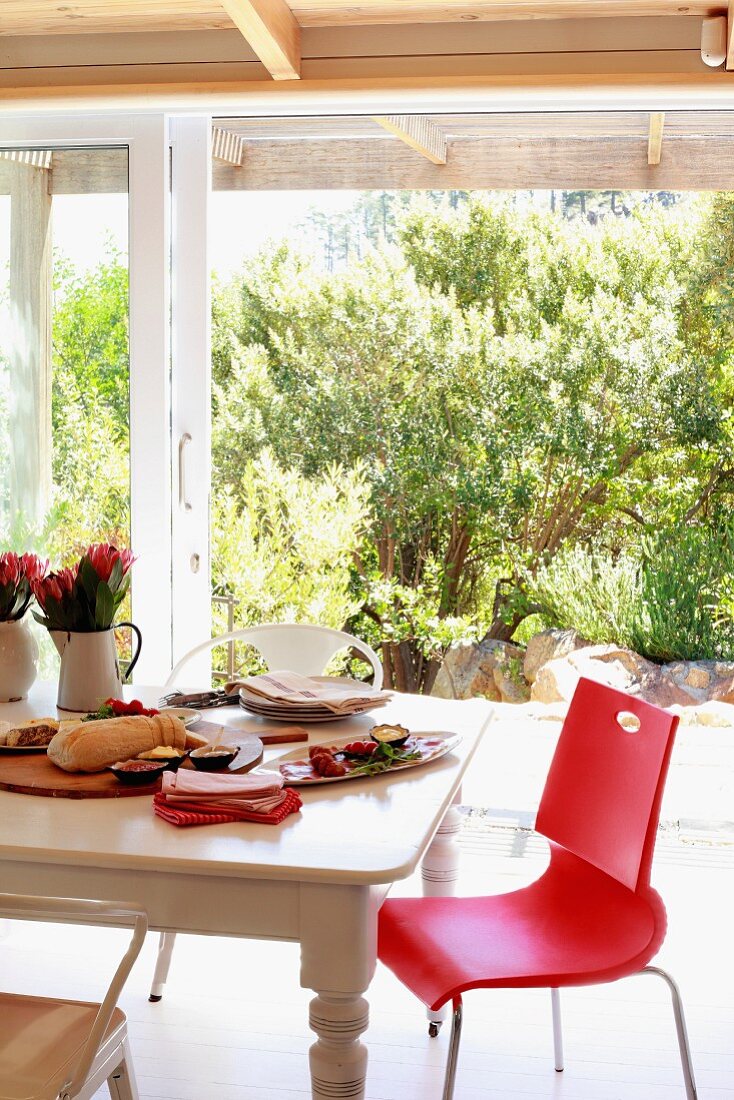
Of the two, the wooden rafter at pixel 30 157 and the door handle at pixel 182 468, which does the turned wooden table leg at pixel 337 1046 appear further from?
the wooden rafter at pixel 30 157

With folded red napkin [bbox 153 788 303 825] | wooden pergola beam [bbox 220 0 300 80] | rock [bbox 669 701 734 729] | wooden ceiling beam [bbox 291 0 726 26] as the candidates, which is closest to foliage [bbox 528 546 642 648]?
rock [bbox 669 701 734 729]

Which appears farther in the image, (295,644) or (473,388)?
(473,388)

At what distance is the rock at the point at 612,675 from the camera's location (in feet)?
19.0

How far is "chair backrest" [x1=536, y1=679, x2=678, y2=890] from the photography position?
66.4 inches

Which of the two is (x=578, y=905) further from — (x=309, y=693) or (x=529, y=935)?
(x=309, y=693)

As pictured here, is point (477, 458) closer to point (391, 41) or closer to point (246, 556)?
point (246, 556)

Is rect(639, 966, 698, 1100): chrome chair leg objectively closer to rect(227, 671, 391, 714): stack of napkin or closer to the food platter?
the food platter

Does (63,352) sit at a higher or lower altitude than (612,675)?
higher

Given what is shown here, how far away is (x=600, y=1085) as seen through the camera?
2104mm

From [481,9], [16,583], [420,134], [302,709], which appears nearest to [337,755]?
[302,709]

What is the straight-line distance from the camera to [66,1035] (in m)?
1.45

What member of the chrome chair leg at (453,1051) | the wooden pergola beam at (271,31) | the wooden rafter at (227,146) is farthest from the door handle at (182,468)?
the wooden rafter at (227,146)

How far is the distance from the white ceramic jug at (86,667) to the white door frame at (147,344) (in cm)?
120

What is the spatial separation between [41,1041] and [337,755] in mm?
568
